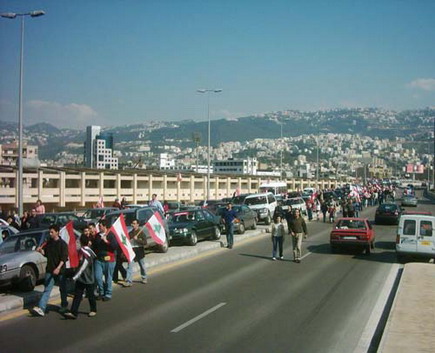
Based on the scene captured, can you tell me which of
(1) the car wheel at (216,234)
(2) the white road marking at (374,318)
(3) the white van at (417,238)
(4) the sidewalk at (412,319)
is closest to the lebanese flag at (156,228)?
(1) the car wheel at (216,234)

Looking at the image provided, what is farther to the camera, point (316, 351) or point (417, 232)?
point (417, 232)

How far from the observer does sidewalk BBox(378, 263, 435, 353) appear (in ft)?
26.5

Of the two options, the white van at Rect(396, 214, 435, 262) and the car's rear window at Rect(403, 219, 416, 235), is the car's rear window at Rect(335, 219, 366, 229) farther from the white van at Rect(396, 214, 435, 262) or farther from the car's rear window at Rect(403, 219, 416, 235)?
the white van at Rect(396, 214, 435, 262)

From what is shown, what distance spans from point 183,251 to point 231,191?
46290 mm

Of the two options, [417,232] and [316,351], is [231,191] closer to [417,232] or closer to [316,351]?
[417,232]

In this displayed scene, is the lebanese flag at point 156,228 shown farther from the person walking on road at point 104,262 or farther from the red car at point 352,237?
the red car at point 352,237

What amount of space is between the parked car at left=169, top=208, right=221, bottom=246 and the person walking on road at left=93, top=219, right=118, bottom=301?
9.06 meters

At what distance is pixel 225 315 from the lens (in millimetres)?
10484

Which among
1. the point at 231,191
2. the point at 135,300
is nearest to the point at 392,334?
the point at 135,300

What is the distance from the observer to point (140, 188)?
50.4 metres

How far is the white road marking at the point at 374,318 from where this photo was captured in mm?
8547

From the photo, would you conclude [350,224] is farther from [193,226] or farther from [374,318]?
[374,318]

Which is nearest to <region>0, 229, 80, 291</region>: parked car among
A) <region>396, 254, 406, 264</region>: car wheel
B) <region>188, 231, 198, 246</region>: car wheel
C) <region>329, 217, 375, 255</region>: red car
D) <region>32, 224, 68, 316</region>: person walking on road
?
<region>32, 224, 68, 316</region>: person walking on road

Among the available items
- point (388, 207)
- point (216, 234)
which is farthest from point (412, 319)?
point (388, 207)
